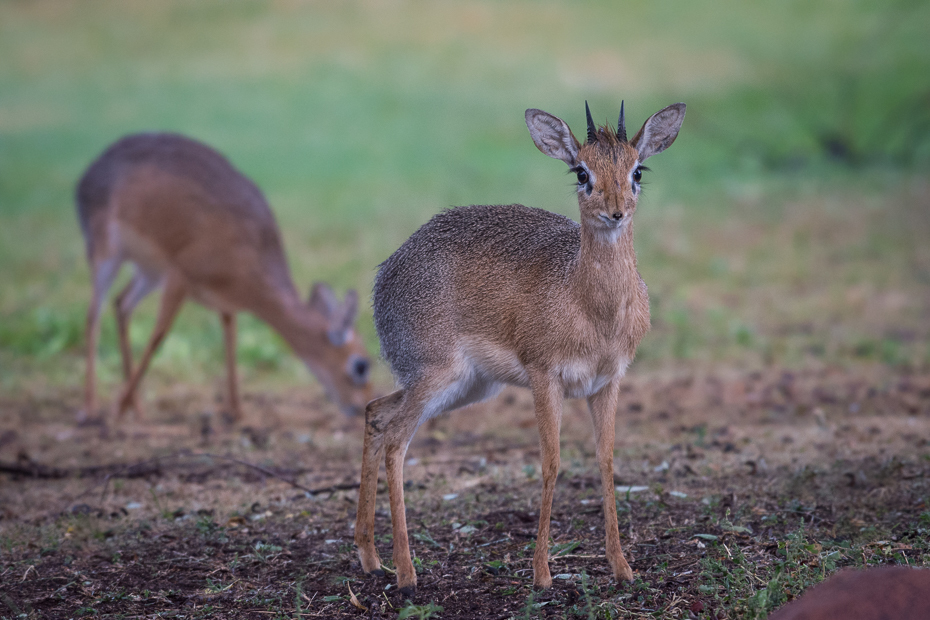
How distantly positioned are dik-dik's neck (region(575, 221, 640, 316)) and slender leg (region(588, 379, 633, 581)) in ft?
1.26

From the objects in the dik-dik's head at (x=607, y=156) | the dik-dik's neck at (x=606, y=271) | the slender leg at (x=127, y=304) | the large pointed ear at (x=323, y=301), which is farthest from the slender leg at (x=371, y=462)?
the slender leg at (x=127, y=304)

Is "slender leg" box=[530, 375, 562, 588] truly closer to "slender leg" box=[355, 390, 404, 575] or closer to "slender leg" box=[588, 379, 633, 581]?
"slender leg" box=[588, 379, 633, 581]

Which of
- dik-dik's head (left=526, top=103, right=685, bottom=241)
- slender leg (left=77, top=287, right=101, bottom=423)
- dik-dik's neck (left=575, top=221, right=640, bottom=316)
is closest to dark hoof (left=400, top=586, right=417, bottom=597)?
dik-dik's neck (left=575, top=221, right=640, bottom=316)

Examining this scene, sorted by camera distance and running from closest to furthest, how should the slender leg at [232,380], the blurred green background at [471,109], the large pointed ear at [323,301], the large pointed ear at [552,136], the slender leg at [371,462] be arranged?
the large pointed ear at [552,136]
the slender leg at [371,462]
the slender leg at [232,380]
the large pointed ear at [323,301]
the blurred green background at [471,109]

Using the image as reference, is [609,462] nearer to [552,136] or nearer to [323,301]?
[552,136]

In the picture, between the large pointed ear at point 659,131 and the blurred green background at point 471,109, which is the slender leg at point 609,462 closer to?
the large pointed ear at point 659,131

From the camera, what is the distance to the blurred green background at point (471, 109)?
13.1 metres

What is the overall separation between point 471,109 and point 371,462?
11.0 metres

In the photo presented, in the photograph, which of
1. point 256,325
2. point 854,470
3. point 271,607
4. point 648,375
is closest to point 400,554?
point 271,607

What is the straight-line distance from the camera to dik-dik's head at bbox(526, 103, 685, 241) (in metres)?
4.37

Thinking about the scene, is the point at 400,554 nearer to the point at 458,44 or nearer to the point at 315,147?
the point at 315,147

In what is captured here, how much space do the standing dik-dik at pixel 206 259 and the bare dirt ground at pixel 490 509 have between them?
56 centimetres

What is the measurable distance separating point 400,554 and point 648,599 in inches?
43.7

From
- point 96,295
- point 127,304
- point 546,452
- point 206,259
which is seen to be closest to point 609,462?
point 546,452
